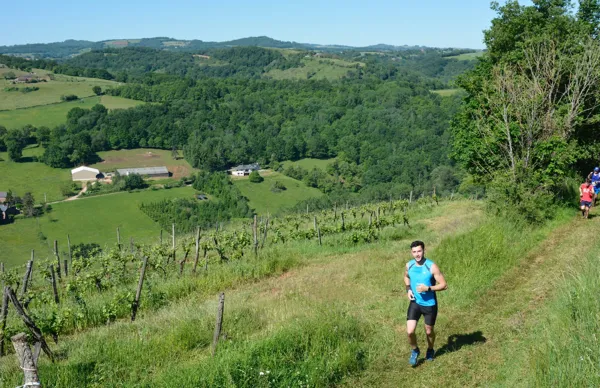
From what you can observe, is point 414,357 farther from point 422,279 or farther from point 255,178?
point 255,178

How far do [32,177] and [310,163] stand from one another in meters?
54.8

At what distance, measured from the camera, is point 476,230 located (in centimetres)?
1295

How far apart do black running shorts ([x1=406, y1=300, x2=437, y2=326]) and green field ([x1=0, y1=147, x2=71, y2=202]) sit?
77658mm

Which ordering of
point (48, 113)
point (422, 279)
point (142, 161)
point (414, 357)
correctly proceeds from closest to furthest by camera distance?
point (422, 279)
point (414, 357)
point (142, 161)
point (48, 113)

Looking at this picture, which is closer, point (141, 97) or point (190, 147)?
point (190, 147)

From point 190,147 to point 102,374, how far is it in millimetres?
105552

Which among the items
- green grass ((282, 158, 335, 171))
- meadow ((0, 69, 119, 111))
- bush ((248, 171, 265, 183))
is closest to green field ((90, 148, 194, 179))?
bush ((248, 171, 265, 183))

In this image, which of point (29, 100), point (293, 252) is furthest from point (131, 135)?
point (293, 252)

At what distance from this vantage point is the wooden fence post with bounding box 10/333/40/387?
17.7 feet

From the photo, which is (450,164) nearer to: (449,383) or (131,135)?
(131,135)

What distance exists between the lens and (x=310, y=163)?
10906 centimetres

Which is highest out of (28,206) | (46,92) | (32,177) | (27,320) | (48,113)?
(27,320)

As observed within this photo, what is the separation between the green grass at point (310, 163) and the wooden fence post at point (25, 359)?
9826 centimetres

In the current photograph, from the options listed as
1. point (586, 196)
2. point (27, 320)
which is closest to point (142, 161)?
point (586, 196)
